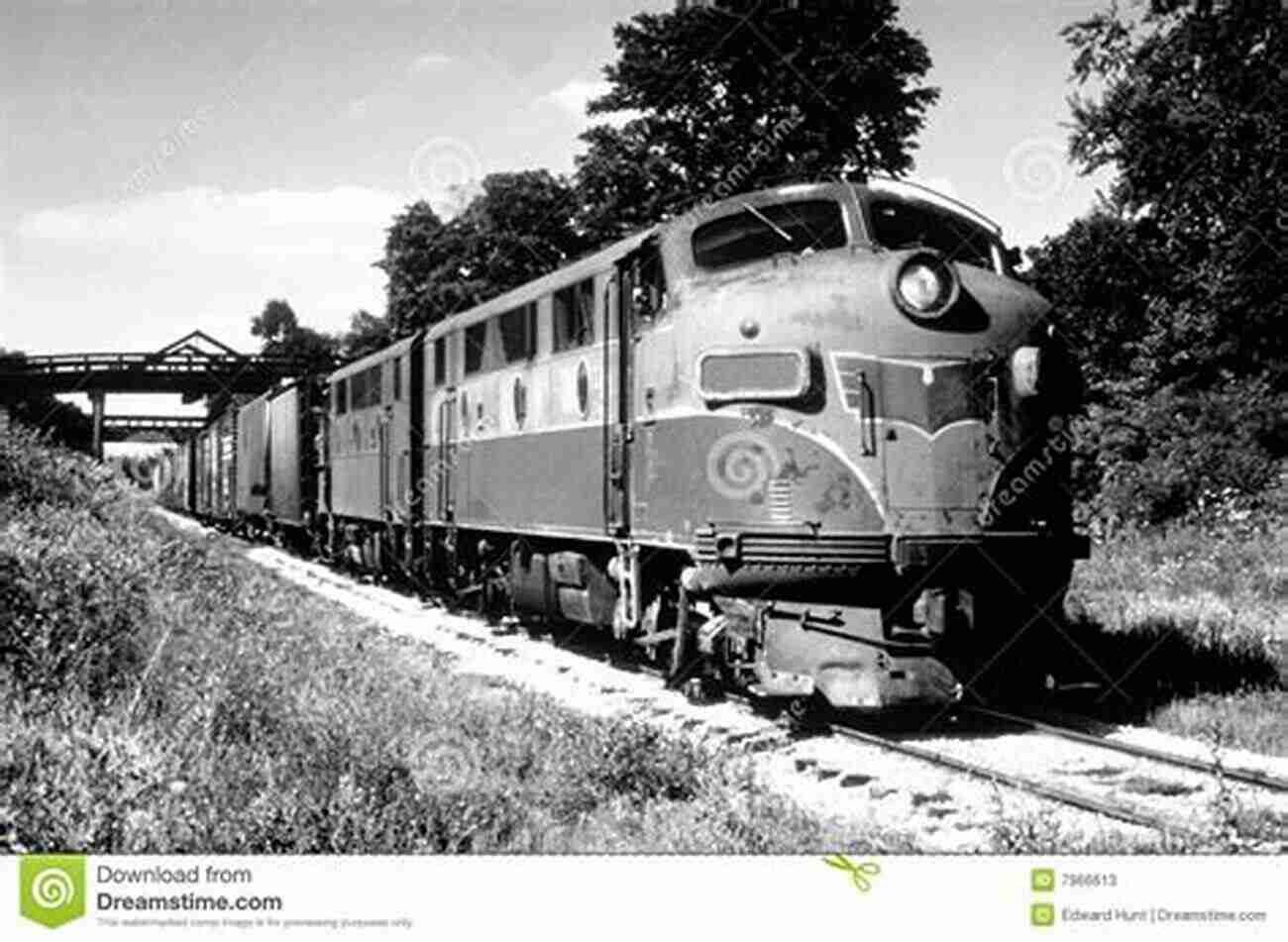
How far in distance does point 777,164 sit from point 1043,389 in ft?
62.4

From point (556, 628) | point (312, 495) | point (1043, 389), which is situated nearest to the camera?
point (1043, 389)

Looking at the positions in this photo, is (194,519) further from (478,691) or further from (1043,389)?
(1043,389)

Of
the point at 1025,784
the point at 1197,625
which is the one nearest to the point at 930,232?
the point at 1025,784

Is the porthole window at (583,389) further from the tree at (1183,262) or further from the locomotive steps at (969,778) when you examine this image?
the tree at (1183,262)

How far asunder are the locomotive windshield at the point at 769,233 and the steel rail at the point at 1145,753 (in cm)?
366

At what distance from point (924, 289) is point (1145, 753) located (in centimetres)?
336

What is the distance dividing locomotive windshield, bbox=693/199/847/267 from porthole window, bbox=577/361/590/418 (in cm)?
218

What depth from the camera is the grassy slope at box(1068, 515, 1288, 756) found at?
31.3 feet

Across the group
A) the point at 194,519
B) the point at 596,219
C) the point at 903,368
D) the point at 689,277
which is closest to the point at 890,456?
the point at 903,368

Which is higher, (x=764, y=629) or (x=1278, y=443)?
(x=1278, y=443)

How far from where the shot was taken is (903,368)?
350 inches

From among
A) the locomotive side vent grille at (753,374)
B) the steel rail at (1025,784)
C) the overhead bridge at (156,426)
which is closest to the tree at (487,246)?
the overhead bridge at (156,426)

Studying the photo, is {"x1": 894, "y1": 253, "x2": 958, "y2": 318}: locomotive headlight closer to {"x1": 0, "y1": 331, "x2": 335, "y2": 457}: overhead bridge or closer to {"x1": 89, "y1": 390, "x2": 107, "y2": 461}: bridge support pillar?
{"x1": 0, "y1": 331, "x2": 335, "y2": 457}: overhead bridge

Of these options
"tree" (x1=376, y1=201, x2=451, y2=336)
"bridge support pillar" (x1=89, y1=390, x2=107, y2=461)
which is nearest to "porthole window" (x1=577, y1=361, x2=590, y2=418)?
"bridge support pillar" (x1=89, y1=390, x2=107, y2=461)
